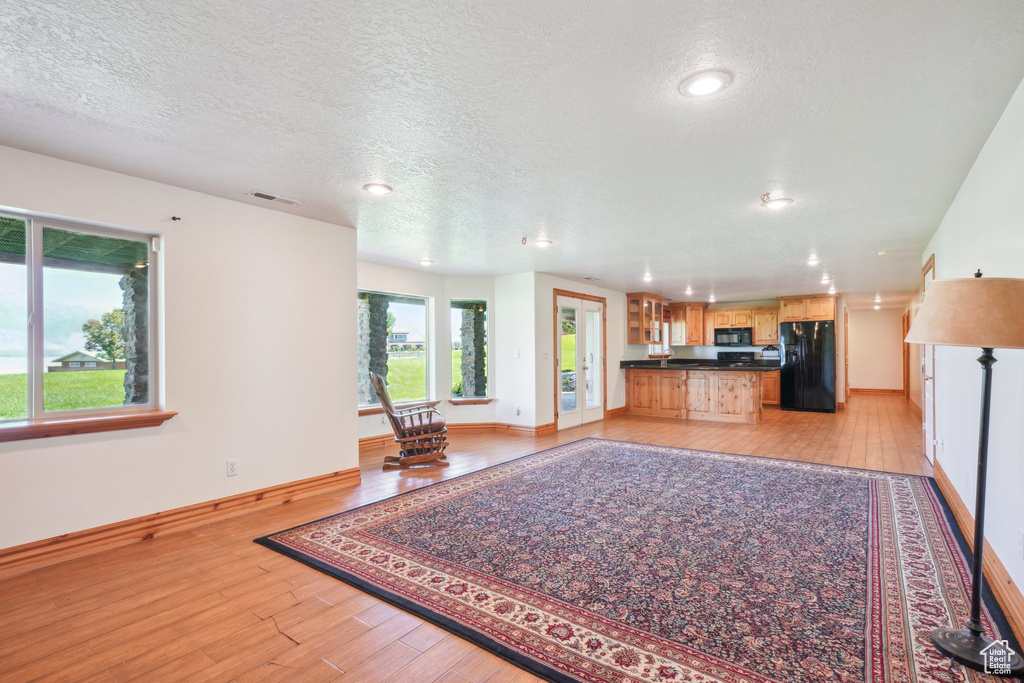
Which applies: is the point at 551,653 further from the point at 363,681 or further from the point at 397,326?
the point at 397,326

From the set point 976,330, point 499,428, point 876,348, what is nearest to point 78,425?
point 976,330

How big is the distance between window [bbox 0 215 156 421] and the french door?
5.23 metres

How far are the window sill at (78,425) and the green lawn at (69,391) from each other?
0.33 feet

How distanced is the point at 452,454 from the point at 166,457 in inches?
117

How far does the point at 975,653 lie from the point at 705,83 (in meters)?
2.45

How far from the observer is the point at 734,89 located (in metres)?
2.01

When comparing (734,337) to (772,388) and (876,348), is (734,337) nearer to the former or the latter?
(772,388)

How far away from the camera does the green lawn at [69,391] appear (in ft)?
9.13

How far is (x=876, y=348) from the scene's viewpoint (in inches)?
480

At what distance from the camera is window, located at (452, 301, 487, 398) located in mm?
7281

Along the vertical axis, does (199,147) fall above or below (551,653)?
above

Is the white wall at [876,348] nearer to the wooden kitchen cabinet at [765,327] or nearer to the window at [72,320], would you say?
the wooden kitchen cabinet at [765,327]

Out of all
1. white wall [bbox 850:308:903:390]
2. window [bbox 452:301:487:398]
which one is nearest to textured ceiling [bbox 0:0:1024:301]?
window [bbox 452:301:487:398]

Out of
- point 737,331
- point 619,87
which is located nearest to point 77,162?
point 619,87
